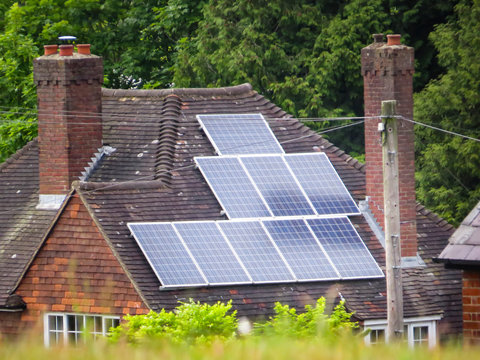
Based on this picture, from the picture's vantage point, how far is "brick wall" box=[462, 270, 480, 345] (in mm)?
15047

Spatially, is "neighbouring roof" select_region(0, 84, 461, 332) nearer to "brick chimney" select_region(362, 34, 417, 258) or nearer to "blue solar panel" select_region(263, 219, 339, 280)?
"blue solar panel" select_region(263, 219, 339, 280)

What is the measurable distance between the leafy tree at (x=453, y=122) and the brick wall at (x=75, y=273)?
14007 mm

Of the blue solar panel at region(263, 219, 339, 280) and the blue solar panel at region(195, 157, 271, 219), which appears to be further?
the blue solar panel at region(195, 157, 271, 219)

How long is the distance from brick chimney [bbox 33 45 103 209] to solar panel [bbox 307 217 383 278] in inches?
195

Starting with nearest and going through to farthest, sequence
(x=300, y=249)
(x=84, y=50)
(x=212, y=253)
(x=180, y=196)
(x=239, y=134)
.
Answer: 1. (x=212, y=253)
2. (x=300, y=249)
3. (x=180, y=196)
4. (x=239, y=134)
5. (x=84, y=50)

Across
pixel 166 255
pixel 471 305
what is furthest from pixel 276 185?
pixel 471 305

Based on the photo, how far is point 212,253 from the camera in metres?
20.9

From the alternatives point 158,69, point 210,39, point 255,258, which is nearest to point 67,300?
point 255,258

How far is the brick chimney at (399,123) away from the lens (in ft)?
74.7

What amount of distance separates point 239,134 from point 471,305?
990cm

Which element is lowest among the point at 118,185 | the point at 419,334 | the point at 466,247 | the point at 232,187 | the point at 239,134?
the point at 419,334

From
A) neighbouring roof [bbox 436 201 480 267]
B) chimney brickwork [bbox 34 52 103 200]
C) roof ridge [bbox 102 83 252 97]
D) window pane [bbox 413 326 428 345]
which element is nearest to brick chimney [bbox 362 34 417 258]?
window pane [bbox 413 326 428 345]

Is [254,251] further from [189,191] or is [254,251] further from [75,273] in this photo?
[75,273]

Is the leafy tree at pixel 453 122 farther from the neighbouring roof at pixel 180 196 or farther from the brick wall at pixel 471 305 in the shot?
the brick wall at pixel 471 305
